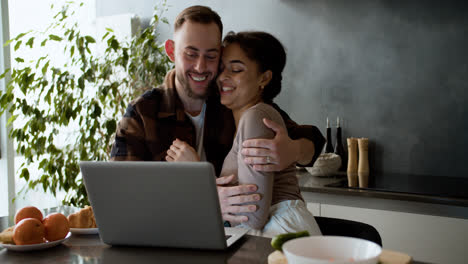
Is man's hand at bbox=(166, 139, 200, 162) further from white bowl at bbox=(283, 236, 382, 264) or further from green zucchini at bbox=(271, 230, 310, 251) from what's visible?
white bowl at bbox=(283, 236, 382, 264)

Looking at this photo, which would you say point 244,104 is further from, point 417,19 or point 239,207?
point 417,19

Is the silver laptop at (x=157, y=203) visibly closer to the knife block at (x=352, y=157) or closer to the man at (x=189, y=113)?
the man at (x=189, y=113)

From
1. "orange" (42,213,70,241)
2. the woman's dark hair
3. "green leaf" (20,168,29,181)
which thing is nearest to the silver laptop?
"orange" (42,213,70,241)

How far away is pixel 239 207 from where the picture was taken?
1.52 metres

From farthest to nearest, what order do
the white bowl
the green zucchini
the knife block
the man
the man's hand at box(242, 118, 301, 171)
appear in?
the knife block
the man
the man's hand at box(242, 118, 301, 171)
the green zucchini
the white bowl

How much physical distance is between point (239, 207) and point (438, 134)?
172cm

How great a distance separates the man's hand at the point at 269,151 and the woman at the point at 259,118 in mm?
23

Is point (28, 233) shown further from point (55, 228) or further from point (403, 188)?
point (403, 188)

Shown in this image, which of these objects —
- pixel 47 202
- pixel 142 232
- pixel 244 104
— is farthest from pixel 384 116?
pixel 47 202

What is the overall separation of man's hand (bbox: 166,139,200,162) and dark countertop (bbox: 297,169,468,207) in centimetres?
93

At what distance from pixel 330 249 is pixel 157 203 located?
0.46 m

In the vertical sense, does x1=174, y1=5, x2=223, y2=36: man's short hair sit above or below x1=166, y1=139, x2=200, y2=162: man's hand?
above

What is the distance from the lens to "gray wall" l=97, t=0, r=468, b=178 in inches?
106

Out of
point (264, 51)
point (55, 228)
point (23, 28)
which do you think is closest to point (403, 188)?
point (264, 51)
